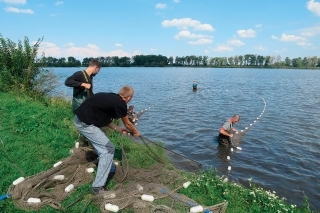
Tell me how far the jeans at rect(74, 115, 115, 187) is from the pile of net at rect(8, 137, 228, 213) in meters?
0.38

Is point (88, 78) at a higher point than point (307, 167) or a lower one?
higher

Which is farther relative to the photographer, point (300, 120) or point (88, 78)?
point (300, 120)

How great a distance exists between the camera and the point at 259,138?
47.0 ft

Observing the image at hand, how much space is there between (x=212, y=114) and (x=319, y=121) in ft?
25.5

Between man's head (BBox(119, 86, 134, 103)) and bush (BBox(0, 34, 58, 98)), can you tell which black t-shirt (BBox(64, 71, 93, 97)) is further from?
bush (BBox(0, 34, 58, 98))

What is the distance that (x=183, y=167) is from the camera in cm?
944

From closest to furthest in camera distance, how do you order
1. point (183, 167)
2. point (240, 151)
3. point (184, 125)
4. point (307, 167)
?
1. point (183, 167)
2. point (307, 167)
3. point (240, 151)
4. point (184, 125)

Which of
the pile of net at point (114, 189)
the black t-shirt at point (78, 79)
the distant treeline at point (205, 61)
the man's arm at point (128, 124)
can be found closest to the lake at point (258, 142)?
the pile of net at point (114, 189)

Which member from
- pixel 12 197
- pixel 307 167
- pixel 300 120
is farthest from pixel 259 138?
pixel 12 197

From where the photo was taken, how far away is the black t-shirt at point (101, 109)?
15.8ft

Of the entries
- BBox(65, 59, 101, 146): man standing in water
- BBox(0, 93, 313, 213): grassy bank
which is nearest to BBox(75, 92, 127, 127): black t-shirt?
BBox(65, 59, 101, 146): man standing in water

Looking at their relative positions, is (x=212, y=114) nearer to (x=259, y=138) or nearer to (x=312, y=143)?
(x=259, y=138)

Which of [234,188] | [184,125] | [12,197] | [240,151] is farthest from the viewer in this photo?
[184,125]

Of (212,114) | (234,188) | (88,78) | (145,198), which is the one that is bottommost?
(212,114)
